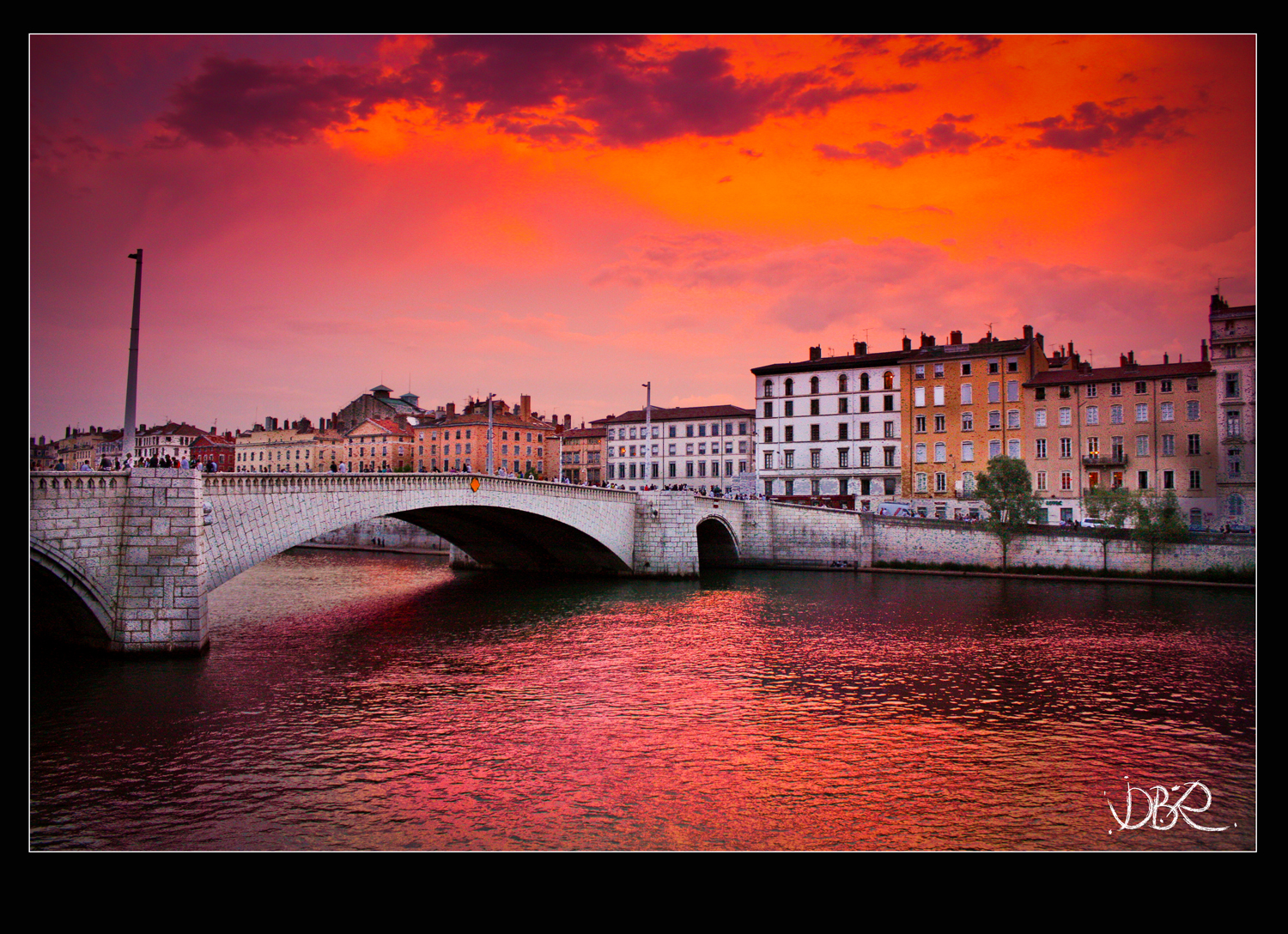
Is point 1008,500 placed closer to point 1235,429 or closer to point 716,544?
point 1235,429

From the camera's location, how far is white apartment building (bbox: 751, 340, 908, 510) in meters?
56.8

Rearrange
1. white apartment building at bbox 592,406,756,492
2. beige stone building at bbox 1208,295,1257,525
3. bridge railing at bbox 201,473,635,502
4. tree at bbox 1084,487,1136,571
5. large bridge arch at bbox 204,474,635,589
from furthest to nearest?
white apartment building at bbox 592,406,756,492 < tree at bbox 1084,487,1136,571 < beige stone building at bbox 1208,295,1257,525 < bridge railing at bbox 201,473,635,502 < large bridge arch at bbox 204,474,635,589

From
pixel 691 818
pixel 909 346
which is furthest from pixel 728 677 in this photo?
pixel 909 346

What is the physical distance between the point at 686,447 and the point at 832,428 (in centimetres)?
1776

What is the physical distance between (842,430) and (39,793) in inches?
2057

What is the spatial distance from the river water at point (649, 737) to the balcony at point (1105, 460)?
2103cm

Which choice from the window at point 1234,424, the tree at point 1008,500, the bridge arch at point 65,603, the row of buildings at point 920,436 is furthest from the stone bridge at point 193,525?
the window at point 1234,424

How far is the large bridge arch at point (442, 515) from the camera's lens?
20.8 metres

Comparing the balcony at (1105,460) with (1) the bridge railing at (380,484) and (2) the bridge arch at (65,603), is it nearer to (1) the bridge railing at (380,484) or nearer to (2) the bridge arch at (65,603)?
(1) the bridge railing at (380,484)

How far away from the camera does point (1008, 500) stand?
4350 cm

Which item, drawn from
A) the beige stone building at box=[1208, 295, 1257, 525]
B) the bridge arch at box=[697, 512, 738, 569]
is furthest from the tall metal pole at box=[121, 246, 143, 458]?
the beige stone building at box=[1208, 295, 1257, 525]

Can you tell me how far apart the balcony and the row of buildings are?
9 cm

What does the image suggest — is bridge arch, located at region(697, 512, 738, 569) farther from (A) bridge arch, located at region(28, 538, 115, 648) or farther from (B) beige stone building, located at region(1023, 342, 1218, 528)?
(A) bridge arch, located at region(28, 538, 115, 648)

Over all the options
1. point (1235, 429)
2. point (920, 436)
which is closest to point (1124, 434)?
point (1235, 429)
